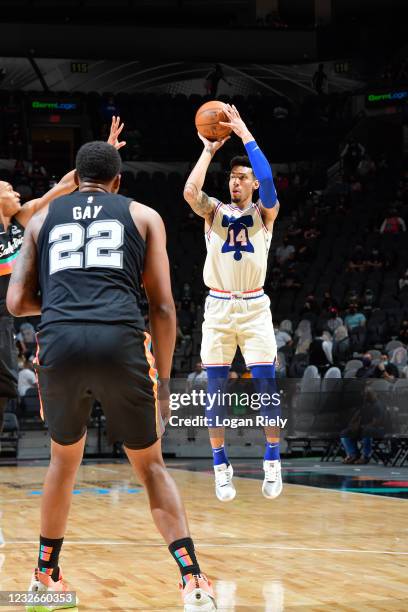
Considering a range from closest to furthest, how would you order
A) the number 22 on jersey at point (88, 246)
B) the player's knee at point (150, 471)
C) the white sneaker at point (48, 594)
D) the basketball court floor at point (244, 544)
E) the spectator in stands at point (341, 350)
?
the number 22 on jersey at point (88, 246), the player's knee at point (150, 471), the white sneaker at point (48, 594), the basketball court floor at point (244, 544), the spectator in stands at point (341, 350)

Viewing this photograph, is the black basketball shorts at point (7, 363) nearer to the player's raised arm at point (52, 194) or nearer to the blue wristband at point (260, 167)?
the player's raised arm at point (52, 194)

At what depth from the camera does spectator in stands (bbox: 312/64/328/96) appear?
1220 inches

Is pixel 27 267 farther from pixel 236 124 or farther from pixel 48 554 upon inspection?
pixel 236 124

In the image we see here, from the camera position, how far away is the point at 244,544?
7.77m

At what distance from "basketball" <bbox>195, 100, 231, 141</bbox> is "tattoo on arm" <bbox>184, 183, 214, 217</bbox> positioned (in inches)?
15.5

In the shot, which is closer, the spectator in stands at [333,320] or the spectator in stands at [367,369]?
the spectator in stands at [367,369]

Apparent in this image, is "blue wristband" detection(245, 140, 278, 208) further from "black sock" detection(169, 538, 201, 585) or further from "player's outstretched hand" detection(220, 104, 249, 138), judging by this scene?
"black sock" detection(169, 538, 201, 585)

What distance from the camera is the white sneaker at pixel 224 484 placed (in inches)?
281

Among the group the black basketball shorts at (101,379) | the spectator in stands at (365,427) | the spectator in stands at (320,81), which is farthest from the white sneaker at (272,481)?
the spectator in stands at (320,81)

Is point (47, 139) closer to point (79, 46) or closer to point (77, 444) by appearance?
point (79, 46)

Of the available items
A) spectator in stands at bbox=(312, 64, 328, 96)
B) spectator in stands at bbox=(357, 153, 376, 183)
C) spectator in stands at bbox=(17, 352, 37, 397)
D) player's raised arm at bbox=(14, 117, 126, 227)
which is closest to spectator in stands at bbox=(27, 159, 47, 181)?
spectator in stands at bbox=(357, 153, 376, 183)

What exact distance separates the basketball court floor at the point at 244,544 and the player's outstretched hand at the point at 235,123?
3.04 meters

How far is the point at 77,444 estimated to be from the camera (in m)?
4.44

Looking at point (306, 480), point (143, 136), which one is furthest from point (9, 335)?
point (143, 136)
